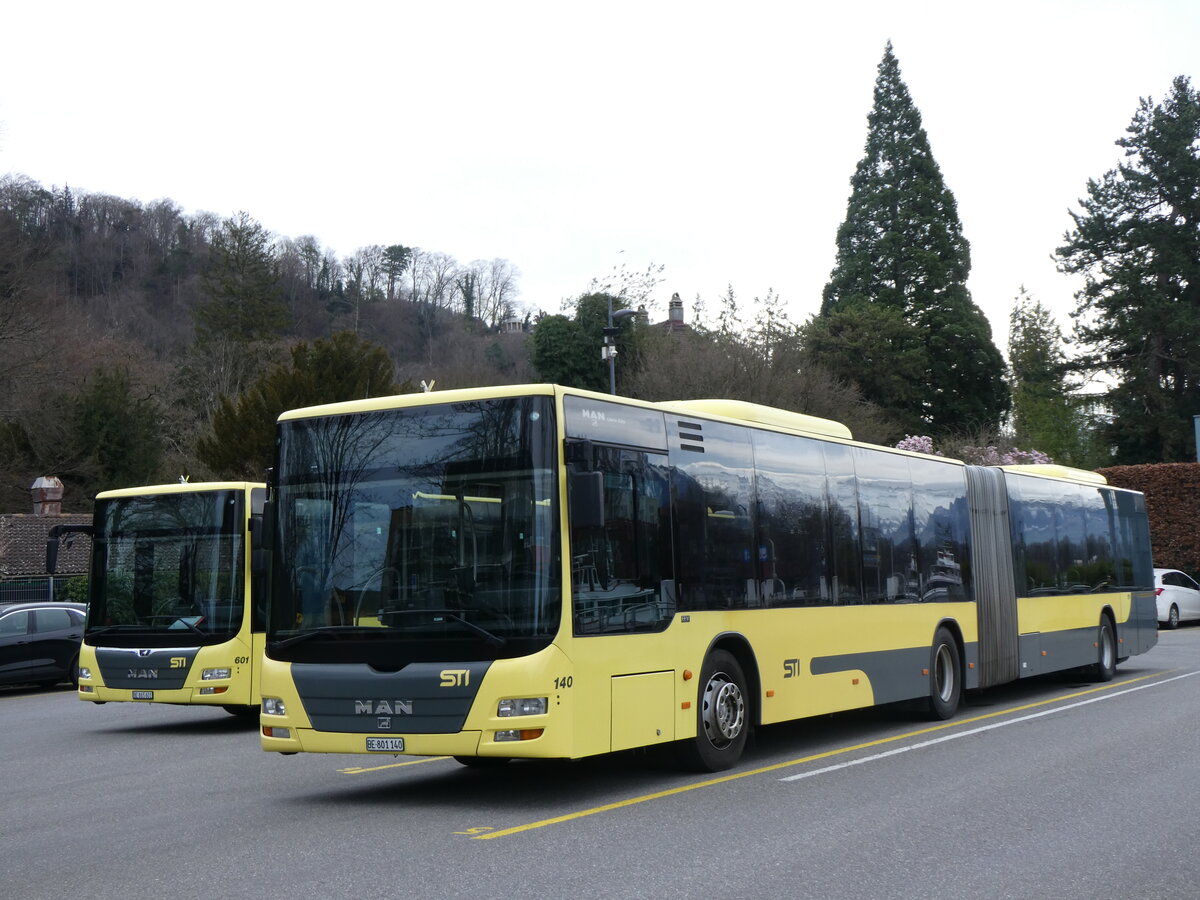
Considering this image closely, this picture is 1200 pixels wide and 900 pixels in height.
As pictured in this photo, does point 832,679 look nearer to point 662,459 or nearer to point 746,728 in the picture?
point 746,728

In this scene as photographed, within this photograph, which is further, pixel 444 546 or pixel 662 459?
pixel 662 459

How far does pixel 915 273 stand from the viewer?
6606 cm

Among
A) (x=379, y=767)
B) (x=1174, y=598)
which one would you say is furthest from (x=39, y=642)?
(x=1174, y=598)

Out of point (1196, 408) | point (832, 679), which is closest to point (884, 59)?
point (1196, 408)

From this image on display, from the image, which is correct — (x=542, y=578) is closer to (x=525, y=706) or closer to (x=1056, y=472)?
(x=525, y=706)

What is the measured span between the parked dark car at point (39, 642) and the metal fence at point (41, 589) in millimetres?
7858

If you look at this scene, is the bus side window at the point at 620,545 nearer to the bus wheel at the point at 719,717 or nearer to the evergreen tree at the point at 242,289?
the bus wheel at the point at 719,717

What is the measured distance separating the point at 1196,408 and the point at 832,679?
5173 centimetres

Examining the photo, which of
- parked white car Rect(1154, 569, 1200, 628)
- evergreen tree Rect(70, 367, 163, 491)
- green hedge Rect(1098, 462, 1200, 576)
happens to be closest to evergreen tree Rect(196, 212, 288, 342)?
evergreen tree Rect(70, 367, 163, 491)

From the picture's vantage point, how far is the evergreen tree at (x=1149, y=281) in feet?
191

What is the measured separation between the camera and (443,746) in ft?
29.6

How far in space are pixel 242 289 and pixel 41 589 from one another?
46.5 m

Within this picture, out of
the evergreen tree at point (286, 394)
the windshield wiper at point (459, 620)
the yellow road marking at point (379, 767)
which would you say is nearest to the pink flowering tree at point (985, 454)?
the evergreen tree at point (286, 394)

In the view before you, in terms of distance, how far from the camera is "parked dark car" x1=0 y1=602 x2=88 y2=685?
2109cm
